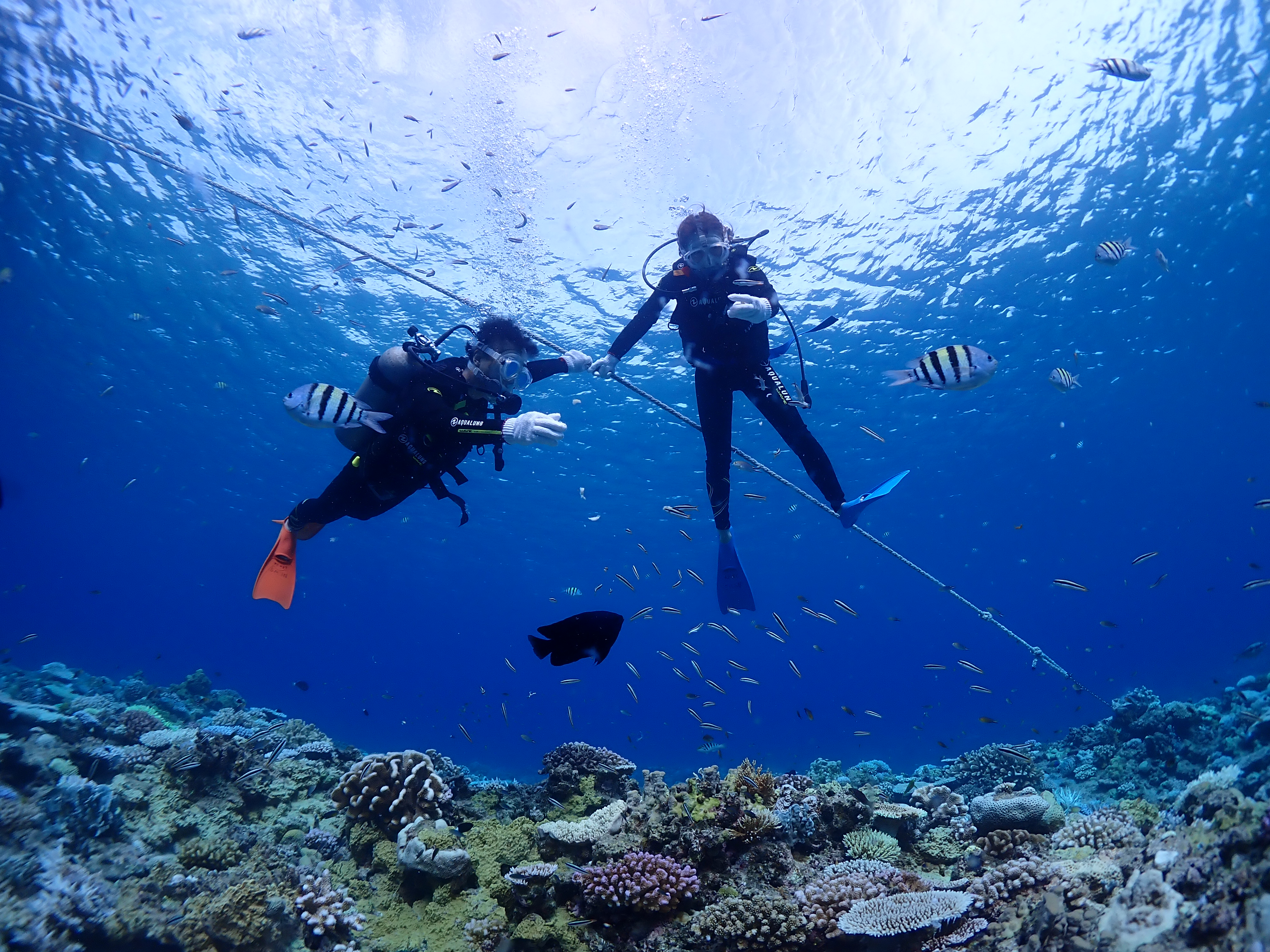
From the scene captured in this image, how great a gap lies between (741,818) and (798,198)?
1523cm

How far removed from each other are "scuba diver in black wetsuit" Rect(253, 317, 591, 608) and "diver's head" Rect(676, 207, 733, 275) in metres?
2.21

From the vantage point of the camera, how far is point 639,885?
411cm

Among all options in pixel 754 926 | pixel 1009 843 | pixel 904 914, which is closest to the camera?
pixel 904 914

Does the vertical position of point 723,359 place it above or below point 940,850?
above

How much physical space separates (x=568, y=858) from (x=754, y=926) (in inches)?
76.6

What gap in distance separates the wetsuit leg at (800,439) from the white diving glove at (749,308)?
43.3 inches

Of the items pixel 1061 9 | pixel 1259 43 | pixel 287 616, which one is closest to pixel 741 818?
pixel 1061 9

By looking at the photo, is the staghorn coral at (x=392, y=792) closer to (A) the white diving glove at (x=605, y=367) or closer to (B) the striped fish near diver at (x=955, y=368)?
(A) the white diving glove at (x=605, y=367)

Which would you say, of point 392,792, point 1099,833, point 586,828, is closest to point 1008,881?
point 1099,833

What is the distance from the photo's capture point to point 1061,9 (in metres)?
12.8

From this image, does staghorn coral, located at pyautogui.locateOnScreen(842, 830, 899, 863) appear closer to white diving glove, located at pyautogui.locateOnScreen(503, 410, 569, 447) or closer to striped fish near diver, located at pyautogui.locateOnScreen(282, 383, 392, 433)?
white diving glove, located at pyautogui.locateOnScreen(503, 410, 569, 447)

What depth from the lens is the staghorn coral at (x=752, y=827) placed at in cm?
473

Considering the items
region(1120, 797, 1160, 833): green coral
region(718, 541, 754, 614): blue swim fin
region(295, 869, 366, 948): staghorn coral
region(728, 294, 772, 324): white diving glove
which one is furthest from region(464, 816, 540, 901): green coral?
region(1120, 797, 1160, 833): green coral

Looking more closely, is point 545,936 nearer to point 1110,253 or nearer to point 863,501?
point 863,501
